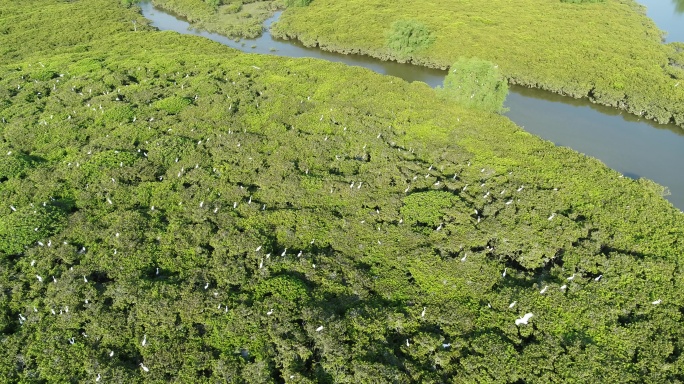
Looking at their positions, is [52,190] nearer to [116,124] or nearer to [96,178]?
[96,178]

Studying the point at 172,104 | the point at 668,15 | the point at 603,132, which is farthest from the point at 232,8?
the point at 668,15

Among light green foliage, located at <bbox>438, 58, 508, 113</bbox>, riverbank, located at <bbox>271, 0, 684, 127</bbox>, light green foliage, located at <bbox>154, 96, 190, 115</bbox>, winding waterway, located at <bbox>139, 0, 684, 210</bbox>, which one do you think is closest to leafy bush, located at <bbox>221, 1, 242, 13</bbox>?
riverbank, located at <bbox>271, 0, 684, 127</bbox>

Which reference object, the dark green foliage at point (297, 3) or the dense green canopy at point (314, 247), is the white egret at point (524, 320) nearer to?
the dense green canopy at point (314, 247)

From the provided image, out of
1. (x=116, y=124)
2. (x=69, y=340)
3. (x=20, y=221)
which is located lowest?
(x=69, y=340)

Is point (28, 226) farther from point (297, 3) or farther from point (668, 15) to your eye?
point (668, 15)

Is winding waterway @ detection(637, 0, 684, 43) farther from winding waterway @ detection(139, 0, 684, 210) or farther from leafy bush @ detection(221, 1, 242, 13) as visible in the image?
leafy bush @ detection(221, 1, 242, 13)

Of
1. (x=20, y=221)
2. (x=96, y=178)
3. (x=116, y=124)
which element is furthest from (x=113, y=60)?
(x=20, y=221)

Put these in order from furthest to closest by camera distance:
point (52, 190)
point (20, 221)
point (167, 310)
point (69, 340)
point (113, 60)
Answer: point (113, 60)
point (52, 190)
point (20, 221)
point (167, 310)
point (69, 340)
